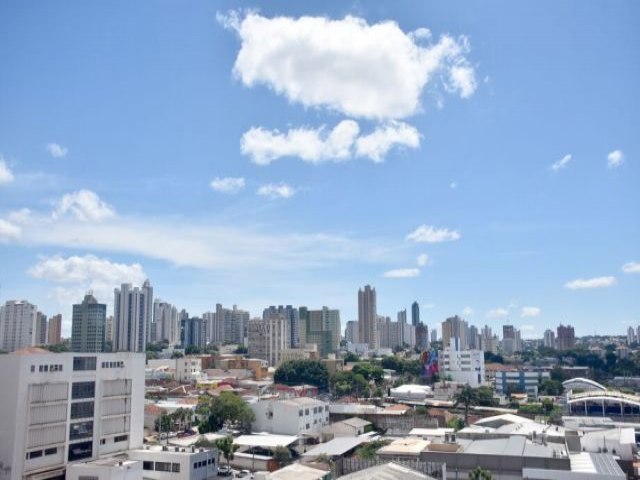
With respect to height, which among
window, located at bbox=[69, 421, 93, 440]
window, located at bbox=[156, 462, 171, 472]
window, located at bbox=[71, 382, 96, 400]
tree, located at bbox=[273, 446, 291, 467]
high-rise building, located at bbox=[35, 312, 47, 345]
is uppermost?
high-rise building, located at bbox=[35, 312, 47, 345]

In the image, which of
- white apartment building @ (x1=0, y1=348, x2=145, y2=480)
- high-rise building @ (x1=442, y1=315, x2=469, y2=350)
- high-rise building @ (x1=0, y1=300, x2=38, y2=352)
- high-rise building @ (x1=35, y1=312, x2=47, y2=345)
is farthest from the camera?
high-rise building @ (x1=442, y1=315, x2=469, y2=350)

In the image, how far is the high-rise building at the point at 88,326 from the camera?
80938mm

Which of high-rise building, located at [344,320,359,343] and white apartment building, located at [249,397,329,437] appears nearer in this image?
white apartment building, located at [249,397,329,437]

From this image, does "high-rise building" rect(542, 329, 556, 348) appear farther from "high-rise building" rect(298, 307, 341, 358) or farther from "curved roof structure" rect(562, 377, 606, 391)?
"curved roof structure" rect(562, 377, 606, 391)

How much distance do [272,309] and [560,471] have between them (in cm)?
11408

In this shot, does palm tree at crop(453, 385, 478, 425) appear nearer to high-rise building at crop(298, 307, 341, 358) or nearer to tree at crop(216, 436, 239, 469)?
tree at crop(216, 436, 239, 469)

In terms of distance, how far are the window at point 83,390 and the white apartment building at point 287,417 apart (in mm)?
12935

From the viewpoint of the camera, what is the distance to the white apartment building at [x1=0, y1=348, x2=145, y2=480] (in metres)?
21.2

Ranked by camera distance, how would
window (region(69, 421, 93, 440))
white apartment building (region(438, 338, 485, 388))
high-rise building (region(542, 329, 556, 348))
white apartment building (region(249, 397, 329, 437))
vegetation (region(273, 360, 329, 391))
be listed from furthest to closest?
high-rise building (region(542, 329, 556, 348)) → white apartment building (region(438, 338, 485, 388)) → vegetation (region(273, 360, 329, 391)) → white apartment building (region(249, 397, 329, 437)) → window (region(69, 421, 93, 440))

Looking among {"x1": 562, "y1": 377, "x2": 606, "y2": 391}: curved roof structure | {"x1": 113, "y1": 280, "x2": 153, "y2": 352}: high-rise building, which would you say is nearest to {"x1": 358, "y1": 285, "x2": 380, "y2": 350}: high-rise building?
{"x1": 113, "y1": 280, "x2": 153, "y2": 352}: high-rise building

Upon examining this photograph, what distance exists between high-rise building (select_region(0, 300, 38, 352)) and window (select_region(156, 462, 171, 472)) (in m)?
64.8

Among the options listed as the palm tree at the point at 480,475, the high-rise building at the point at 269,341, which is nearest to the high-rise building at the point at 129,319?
the high-rise building at the point at 269,341

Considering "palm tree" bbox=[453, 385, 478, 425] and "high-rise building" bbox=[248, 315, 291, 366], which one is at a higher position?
"high-rise building" bbox=[248, 315, 291, 366]

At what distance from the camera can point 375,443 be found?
28.7 meters
